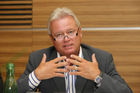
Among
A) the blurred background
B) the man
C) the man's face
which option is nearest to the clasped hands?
the man

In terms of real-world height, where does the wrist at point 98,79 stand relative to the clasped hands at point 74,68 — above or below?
below

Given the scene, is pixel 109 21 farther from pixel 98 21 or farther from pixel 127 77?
pixel 127 77

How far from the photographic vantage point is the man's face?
1740mm

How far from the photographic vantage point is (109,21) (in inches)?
118

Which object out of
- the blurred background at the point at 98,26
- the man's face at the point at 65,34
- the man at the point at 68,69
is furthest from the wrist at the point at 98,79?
the blurred background at the point at 98,26

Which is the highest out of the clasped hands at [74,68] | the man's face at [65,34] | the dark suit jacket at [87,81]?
the man's face at [65,34]

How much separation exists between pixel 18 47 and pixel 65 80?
149 centimetres

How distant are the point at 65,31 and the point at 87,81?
1.43 ft

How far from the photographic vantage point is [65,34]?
1733 mm

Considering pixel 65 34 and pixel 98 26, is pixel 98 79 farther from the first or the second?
pixel 98 26

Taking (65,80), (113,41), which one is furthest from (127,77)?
(65,80)

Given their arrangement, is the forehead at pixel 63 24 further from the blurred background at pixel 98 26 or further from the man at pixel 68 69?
the blurred background at pixel 98 26

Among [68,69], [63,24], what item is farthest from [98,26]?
[68,69]

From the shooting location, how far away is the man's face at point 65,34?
1740 mm
